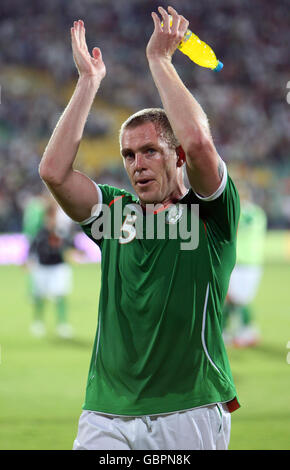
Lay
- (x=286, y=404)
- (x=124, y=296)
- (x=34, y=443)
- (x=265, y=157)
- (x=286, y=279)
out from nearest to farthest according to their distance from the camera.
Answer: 1. (x=124, y=296)
2. (x=34, y=443)
3. (x=286, y=404)
4. (x=286, y=279)
5. (x=265, y=157)

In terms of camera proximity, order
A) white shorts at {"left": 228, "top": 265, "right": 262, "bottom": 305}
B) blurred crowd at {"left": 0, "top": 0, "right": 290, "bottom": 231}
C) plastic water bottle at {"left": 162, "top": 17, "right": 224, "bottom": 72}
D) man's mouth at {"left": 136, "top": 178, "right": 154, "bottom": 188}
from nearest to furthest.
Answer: man's mouth at {"left": 136, "top": 178, "right": 154, "bottom": 188}, plastic water bottle at {"left": 162, "top": 17, "right": 224, "bottom": 72}, white shorts at {"left": 228, "top": 265, "right": 262, "bottom": 305}, blurred crowd at {"left": 0, "top": 0, "right": 290, "bottom": 231}

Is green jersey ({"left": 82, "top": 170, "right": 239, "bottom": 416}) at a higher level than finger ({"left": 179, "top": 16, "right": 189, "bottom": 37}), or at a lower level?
lower

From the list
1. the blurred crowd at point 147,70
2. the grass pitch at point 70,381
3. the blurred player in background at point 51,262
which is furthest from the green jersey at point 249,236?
the blurred crowd at point 147,70

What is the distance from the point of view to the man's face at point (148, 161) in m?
2.56

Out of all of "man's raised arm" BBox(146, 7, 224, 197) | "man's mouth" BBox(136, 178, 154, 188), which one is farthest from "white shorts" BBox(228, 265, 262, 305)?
"man's raised arm" BBox(146, 7, 224, 197)

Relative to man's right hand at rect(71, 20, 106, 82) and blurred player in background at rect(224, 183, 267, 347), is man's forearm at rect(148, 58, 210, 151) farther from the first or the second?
blurred player in background at rect(224, 183, 267, 347)

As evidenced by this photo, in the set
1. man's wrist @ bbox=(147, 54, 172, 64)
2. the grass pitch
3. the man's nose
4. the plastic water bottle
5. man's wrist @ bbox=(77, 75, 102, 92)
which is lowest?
the grass pitch

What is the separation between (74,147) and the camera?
2.56 metres

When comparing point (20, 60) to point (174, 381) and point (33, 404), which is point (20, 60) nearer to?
point (33, 404)

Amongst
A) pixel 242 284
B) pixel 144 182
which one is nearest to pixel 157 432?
pixel 144 182

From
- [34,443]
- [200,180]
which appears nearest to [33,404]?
[34,443]

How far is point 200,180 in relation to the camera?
2.39m

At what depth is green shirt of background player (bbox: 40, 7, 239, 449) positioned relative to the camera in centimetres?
248
